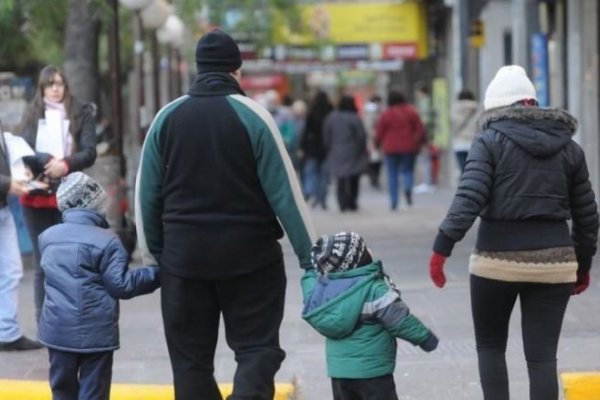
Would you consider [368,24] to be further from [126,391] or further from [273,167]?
[273,167]

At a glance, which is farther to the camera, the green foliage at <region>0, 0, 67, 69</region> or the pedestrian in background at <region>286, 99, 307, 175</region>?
the pedestrian in background at <region>286, 99, 307, 175</region>

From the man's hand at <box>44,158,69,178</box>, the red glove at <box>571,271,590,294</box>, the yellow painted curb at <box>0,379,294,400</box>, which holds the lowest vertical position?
the yellow painted curb at <box>0,379,294,400</box>

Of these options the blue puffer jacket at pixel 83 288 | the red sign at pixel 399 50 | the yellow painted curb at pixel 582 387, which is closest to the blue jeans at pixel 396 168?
the red sign at pixel 399 50

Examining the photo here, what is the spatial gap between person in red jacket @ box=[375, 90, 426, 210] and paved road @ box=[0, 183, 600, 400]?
6836mm

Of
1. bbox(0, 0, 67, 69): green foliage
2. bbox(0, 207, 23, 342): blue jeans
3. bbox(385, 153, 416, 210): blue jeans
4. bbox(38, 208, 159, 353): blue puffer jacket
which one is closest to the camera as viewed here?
bbox(38, 208, 159, 353): blue puffer jacket

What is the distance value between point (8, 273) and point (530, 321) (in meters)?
3.68

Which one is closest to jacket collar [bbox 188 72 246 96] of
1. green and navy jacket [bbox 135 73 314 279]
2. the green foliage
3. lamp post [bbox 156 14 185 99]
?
green and navy jacket [bbox 135 73 314 279]

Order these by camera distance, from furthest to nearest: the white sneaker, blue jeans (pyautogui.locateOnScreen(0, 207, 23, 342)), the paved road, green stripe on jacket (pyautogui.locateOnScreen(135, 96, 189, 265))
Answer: the white sneaker, blue jeans (pyautogui.locateOnScreen(0, 207, 23, 342)), the paved road, green stripe on jacket (pyautogui.locateOnScreen(135, 96, 189, 265))

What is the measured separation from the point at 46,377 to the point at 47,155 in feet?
4.80

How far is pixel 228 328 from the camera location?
6.25 metres

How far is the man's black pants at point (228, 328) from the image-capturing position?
242 inches

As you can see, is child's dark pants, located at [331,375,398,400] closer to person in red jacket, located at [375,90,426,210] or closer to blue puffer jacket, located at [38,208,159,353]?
blue puffer jacket, located at [38,208,159,353]

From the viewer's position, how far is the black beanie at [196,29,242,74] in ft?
20.1

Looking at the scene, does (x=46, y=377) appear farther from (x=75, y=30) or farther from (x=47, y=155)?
(x=75, y=30)
